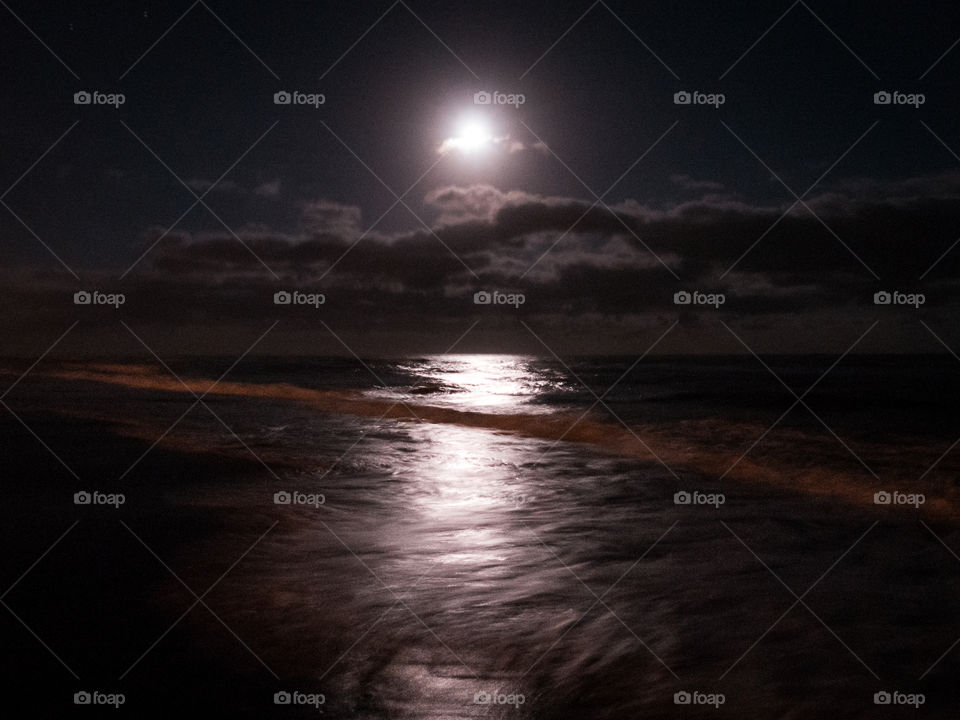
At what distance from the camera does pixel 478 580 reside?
18.7ft

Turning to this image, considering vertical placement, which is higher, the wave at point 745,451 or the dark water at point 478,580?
the wave at point 745,451

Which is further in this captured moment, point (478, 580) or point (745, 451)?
point (745, 451)

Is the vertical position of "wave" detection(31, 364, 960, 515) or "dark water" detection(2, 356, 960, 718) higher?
"wave" detection(31, 364, 960, 515)

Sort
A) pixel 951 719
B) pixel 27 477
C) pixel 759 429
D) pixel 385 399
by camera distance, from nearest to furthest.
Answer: pixel 951 719, pixel 27 477, pixel 759 429, pixel 385 399

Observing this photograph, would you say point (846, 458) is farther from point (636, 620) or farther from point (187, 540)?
point (187, 540)

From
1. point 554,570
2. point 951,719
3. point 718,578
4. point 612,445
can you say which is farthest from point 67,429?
point 951,719

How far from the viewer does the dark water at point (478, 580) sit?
160 inches

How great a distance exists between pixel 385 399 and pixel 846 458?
1788 cm

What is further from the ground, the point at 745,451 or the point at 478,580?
the point at 745,451

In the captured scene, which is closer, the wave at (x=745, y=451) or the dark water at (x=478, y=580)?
the dark water at (x=478, y=580)

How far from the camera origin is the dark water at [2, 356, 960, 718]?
4.06m

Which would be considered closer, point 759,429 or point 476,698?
point 476,698

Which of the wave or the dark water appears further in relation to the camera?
the wave

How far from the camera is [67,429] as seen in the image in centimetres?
1416
